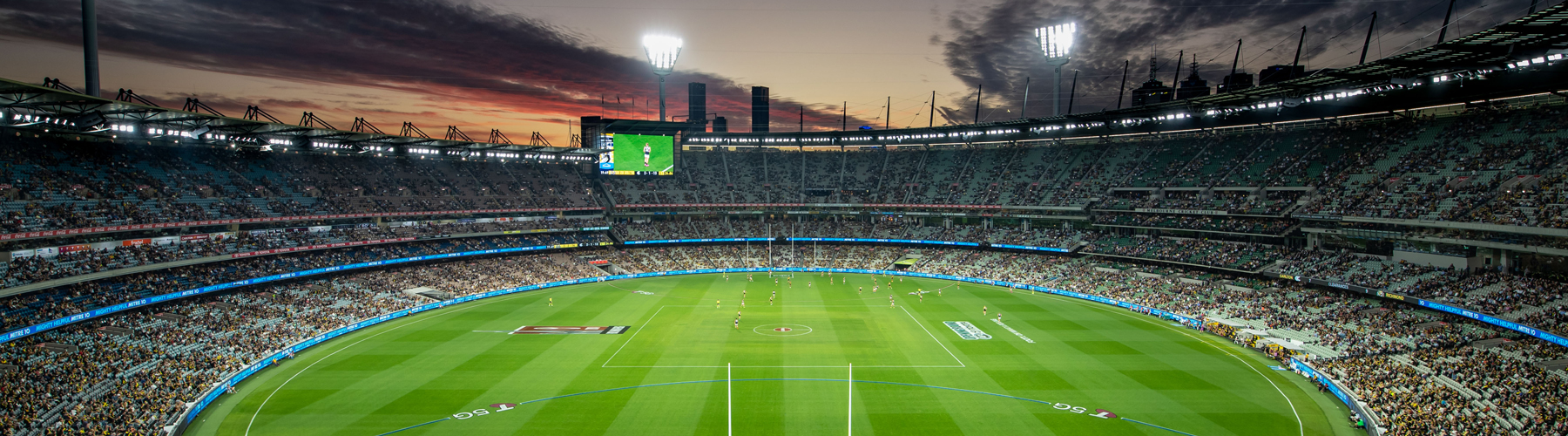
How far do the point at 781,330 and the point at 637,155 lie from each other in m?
44.5

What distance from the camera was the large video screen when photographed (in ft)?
260

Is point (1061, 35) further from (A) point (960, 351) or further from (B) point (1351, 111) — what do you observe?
(A) point (960, 351)

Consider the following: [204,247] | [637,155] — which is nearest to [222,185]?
[204,247]

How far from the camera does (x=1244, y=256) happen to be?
161 ft

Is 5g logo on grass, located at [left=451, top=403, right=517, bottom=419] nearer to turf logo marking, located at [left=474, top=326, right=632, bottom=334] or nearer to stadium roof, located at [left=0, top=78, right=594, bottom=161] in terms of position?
turf logo marking, located at [left=474, top=326, right=632, bottom=334]

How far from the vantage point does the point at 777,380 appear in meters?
30.8

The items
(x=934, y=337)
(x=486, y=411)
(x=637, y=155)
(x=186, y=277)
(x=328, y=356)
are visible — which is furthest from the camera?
(x=637, y=155)

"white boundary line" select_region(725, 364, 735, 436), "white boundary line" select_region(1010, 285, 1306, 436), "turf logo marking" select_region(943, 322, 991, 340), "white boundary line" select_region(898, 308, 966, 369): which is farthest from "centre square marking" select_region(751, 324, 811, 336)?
"white boundary line" select_region(1010, 285, 1306, 436)

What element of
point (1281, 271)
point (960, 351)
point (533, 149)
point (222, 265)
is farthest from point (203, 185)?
point (1281, 271)

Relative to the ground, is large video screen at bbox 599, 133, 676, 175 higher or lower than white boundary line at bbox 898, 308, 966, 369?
higher

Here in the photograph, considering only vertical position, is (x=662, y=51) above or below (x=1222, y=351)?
above

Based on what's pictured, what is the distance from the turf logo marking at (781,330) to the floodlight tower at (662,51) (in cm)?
4315

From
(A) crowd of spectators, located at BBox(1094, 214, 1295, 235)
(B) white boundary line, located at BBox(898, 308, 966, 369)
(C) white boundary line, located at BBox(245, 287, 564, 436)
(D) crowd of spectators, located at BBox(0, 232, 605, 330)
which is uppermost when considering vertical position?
(A) crowd of spectators, located at BBox(1094, 214, 1295, 235)

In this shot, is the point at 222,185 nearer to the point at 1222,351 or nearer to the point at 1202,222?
the point at 1222,351
